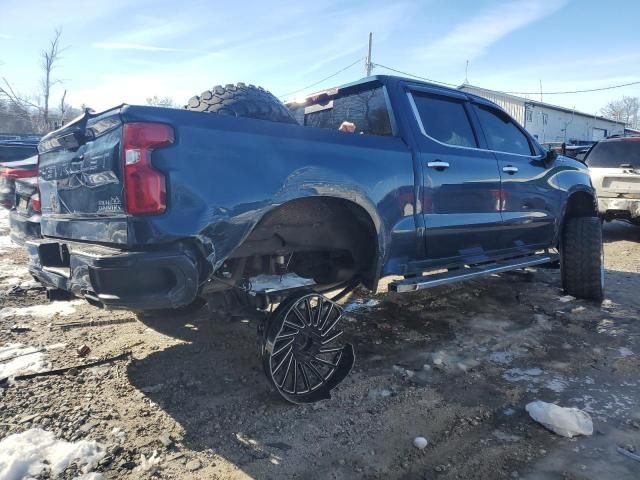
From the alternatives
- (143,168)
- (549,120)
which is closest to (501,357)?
(143,168)

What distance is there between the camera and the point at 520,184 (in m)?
4.37

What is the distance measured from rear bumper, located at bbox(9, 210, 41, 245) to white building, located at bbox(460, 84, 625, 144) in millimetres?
31595

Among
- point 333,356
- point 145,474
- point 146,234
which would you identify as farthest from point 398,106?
point 145,474

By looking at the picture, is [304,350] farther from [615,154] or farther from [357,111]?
[615,154]

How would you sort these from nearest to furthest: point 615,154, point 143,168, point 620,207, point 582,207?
point 143,168 < point 582,207 < point 620,207 < point 615,154

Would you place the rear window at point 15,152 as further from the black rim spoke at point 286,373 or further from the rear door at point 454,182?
the black rim spoke at point 286,373

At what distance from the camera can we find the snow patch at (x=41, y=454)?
213 centimetres

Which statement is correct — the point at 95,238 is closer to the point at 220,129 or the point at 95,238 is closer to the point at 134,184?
the point at 134,184

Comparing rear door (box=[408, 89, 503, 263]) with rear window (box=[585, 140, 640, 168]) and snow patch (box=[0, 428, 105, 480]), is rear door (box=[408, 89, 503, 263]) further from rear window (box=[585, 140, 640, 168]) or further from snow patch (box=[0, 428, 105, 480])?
rear window (box=[585, 140, 640, 168])

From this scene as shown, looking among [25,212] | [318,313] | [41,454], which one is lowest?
[41,454]

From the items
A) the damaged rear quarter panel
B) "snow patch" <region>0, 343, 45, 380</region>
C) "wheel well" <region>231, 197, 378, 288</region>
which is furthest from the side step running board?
"snow patch" <region>0, 343, 45, 380</region>

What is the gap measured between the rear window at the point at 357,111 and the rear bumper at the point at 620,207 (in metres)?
6.05

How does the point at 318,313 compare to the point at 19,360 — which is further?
the point at 19,360

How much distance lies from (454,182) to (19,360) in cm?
347
